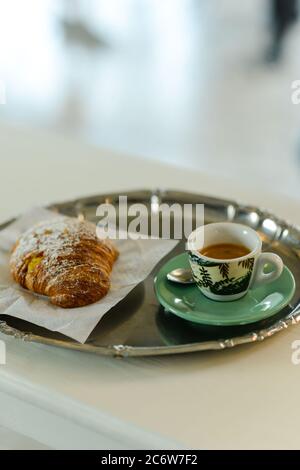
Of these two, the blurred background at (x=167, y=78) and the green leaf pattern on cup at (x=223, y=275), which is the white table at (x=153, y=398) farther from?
the blurred background at (x=167, y=78)

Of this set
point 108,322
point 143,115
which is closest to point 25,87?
point 143,115

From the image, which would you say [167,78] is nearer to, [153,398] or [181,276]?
[181,276]

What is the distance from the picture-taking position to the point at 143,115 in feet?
7.21

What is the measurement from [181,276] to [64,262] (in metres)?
0.11

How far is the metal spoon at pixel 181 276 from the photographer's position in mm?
664

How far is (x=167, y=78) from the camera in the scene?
246 cm

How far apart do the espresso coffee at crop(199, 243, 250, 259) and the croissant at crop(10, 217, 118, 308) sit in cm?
10

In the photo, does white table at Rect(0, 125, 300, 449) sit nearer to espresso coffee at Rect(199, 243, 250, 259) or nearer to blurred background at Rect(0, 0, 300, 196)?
espresso coffee at Rect(199, 243, 250, 259)

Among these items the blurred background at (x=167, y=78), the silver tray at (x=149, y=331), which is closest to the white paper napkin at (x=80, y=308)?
the silver tray at (x=149, y=331)

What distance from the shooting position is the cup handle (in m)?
0.64

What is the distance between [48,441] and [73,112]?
1739 mm

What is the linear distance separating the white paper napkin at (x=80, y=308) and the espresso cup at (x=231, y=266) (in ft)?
0.21

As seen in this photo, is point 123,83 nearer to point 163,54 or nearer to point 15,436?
point 163,54

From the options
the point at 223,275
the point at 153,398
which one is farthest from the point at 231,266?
the point at 153,398
